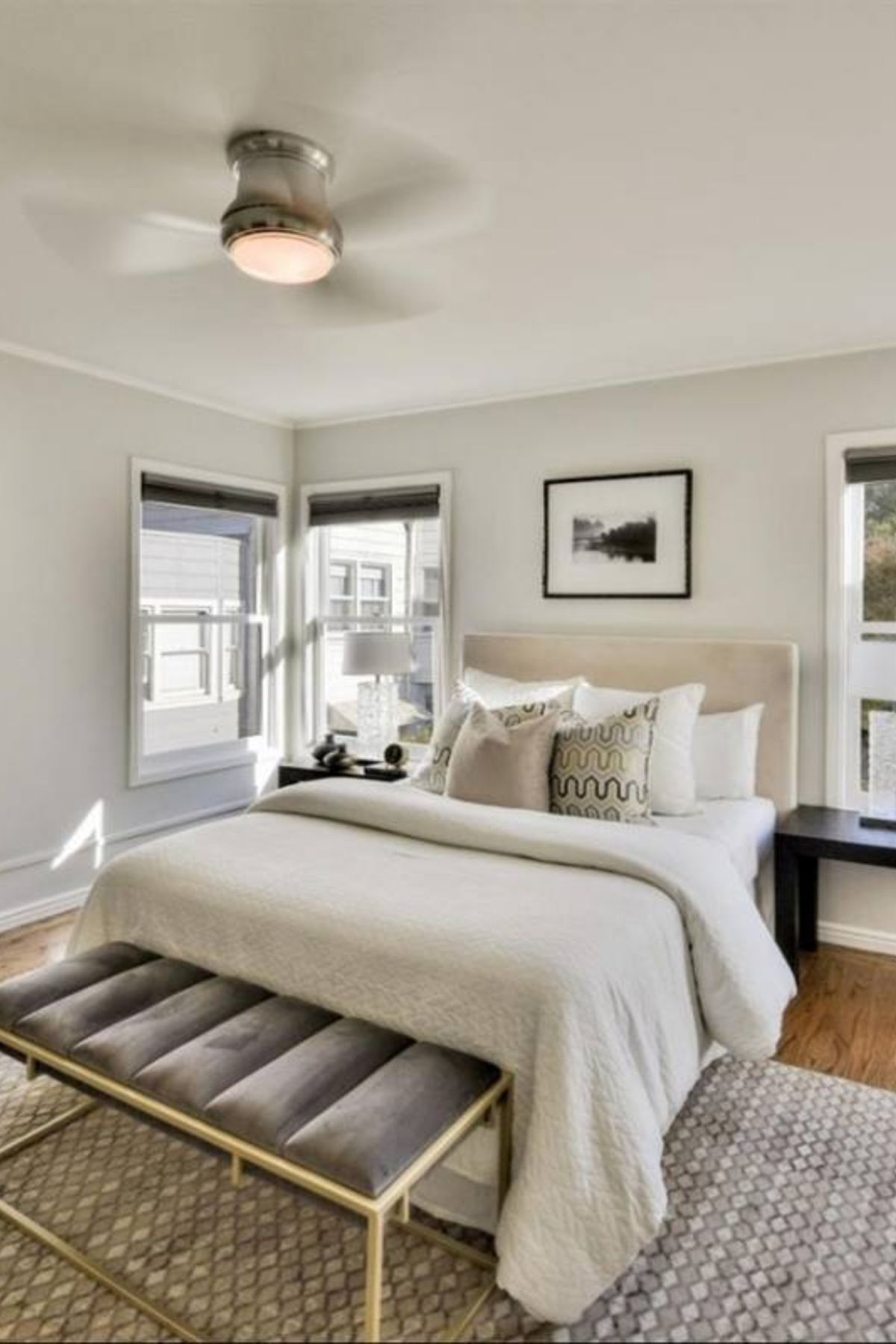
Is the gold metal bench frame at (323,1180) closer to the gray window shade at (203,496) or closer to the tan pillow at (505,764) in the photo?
the tan pillow at (505,764)

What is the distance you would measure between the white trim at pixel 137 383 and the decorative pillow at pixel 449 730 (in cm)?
219

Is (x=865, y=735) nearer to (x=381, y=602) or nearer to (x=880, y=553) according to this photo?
(x=880, y=553)

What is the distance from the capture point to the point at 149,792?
4.25 m

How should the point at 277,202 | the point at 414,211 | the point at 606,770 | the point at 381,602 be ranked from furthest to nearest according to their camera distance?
1. the point at 381,602
2. the point at 606,770
3. the point at 414,211
4. the point at 277,202

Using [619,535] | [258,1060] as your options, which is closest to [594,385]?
[619,535]

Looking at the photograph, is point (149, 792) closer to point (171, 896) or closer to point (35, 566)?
point (35, 566)

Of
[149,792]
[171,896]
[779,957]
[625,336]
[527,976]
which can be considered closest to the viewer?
[527,976]

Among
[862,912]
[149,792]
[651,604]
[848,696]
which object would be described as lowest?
[862,912]

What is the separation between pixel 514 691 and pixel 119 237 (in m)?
2.24

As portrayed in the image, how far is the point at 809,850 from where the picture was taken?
3033mm

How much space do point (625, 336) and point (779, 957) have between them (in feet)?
7.83

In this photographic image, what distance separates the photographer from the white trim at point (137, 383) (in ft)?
11.7

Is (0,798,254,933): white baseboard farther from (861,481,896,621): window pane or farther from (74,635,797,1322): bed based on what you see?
(861,481,896,621): window pane

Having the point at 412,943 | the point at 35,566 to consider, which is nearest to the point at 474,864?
the point at 412,943
